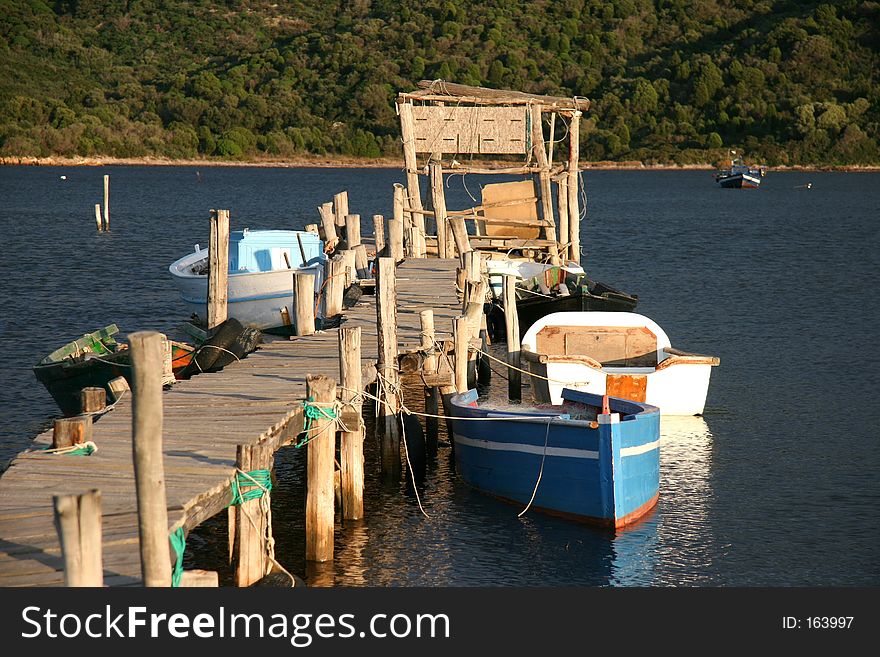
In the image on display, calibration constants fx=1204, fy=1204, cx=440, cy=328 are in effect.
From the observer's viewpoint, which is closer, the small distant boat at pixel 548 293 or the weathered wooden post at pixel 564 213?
the small distant boat at pixel 548 293

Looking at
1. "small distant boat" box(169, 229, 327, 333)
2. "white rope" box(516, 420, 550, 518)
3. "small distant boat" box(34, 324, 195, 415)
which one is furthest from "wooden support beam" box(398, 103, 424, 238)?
"white rope" box(516, 420, 550, 518)

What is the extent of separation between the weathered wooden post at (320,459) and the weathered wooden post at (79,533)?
4714 millimetres

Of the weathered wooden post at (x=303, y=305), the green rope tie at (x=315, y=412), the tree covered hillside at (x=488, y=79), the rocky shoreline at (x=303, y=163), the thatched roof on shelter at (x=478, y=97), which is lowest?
the green rope tie at (x=315, y=412)

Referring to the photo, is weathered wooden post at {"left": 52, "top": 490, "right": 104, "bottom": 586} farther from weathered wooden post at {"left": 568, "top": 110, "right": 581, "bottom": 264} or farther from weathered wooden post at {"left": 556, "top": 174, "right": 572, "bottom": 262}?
weathered wooden post at {"left": 568, "top": 110, "right": 581, "bottom": 264}

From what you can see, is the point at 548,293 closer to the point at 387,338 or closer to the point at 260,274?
the point at 260,274

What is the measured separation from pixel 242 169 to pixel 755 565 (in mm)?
139805

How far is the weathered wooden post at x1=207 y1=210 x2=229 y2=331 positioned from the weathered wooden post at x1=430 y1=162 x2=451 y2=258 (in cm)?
774

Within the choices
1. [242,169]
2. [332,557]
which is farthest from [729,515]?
[242,169]

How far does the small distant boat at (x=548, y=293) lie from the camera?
2261 centimetres

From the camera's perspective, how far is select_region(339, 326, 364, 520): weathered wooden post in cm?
1233

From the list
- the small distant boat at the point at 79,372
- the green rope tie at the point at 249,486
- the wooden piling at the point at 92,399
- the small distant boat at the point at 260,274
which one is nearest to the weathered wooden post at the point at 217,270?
the small distant boat at the point at 79,372

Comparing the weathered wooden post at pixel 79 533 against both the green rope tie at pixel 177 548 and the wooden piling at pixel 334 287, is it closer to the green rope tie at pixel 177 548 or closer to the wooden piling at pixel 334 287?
the green rope tie at pixel 177 548

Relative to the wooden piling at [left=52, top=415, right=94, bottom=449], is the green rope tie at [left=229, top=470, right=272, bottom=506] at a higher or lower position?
lower

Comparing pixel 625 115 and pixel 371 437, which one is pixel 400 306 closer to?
pixel 371 437
